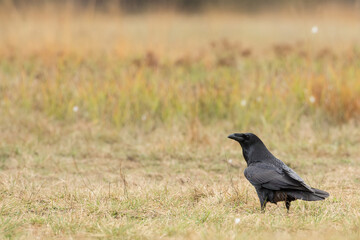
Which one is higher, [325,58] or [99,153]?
[325,58]

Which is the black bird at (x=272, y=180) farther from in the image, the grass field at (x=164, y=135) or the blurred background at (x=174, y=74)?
the blurred background at (x=174, y=74)

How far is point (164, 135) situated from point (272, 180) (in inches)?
117

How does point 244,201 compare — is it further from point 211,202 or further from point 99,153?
point 99,153

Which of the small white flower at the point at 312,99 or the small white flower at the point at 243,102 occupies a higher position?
the small white flower at the point at 312,99

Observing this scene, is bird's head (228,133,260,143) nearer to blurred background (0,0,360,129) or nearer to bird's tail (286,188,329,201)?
bird's tail (286,188,329,201)

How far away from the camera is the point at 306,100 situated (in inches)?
275

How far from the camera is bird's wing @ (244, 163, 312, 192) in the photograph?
11.6 feet

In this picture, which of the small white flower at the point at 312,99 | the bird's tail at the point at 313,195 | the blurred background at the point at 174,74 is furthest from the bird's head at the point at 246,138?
the small white flower at the point at 312,99

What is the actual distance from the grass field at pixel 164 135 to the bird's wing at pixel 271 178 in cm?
21

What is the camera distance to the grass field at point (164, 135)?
3.53 metres

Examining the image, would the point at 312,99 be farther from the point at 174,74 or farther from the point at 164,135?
the point at 174,74

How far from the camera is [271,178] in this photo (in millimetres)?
3635

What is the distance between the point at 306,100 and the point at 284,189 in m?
3.59

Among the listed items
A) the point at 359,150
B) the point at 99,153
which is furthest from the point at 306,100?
the point at 99,153
